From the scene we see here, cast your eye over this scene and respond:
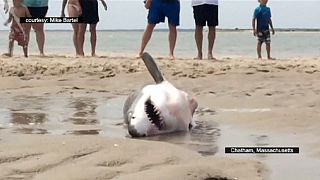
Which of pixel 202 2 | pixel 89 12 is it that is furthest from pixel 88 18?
pixel 202 2

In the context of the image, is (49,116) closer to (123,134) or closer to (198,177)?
(123,134)

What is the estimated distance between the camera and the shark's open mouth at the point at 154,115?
5.24 m

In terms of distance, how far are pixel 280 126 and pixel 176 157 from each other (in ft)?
5.73

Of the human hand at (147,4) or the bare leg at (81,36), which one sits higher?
the human hand at (147,4)

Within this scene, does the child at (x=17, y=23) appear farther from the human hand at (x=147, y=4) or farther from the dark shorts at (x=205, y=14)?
the dark shorts at (x=205, y=14)

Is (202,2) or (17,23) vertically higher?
(202,2)

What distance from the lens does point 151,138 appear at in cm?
504

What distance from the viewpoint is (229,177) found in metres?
3.47

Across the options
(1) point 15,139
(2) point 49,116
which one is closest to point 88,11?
(2) point 49,116

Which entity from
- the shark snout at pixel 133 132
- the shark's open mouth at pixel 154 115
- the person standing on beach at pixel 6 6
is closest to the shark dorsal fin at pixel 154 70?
the shark's open mouth at pixel 154 115

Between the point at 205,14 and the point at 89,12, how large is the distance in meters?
1.96

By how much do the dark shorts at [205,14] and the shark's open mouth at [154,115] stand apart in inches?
214

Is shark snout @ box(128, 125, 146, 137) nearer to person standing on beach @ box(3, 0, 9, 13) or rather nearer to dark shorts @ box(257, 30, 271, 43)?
person standing on beach @ box(3, 0, 9, 13)

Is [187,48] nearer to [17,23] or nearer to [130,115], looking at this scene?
[17,23]
